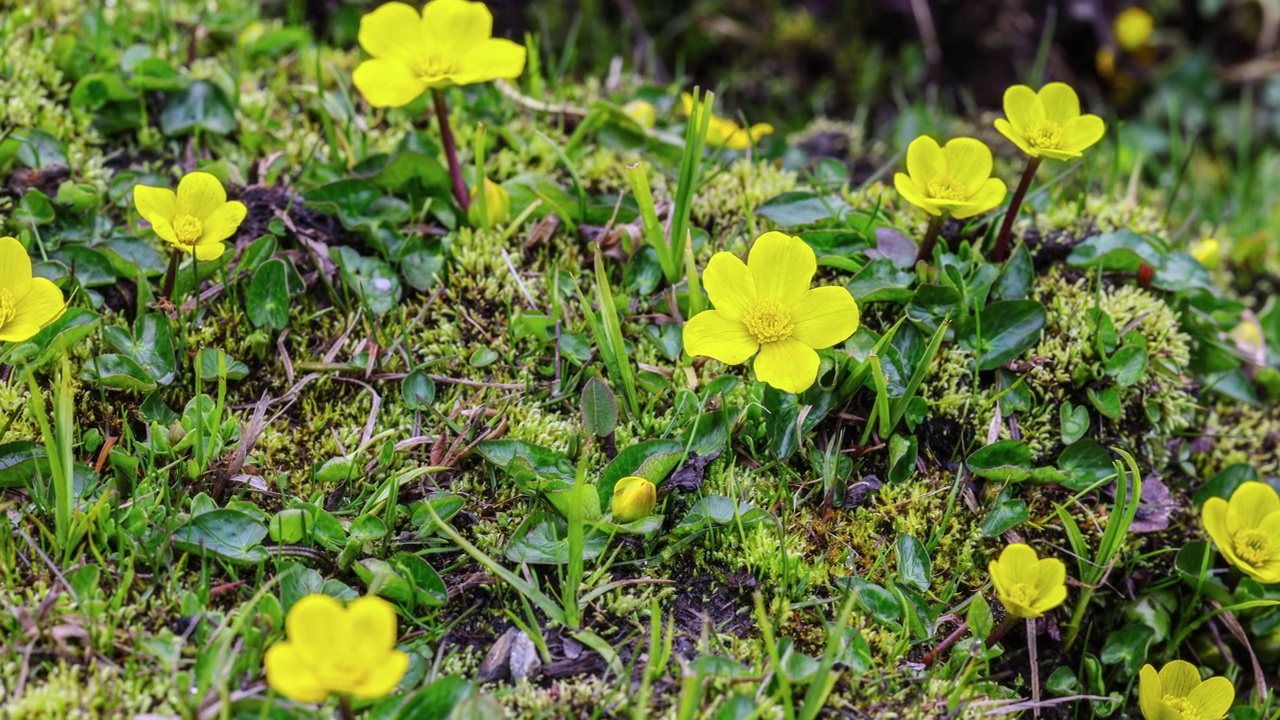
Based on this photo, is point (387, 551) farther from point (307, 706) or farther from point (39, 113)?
point (39, 113)

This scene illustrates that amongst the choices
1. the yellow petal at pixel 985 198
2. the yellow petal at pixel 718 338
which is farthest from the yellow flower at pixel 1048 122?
the yellow petal at pixel 718 338

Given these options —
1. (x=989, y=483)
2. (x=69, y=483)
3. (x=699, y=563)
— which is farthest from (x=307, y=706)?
(x=989, y=483)

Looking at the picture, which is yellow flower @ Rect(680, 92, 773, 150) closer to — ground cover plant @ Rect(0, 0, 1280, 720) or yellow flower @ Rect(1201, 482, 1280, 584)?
ground cover plant @ Rect(0, 0, 1280, 720)

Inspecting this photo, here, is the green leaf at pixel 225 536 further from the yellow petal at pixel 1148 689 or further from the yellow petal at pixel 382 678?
the yellow petal at pixel 1148 689

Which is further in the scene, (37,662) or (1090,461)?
(1090,461)

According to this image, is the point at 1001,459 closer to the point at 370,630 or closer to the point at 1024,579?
the point at 1024,579

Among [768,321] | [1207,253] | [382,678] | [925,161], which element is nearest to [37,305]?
[382,678]

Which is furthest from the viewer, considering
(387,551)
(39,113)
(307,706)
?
(39,113)
